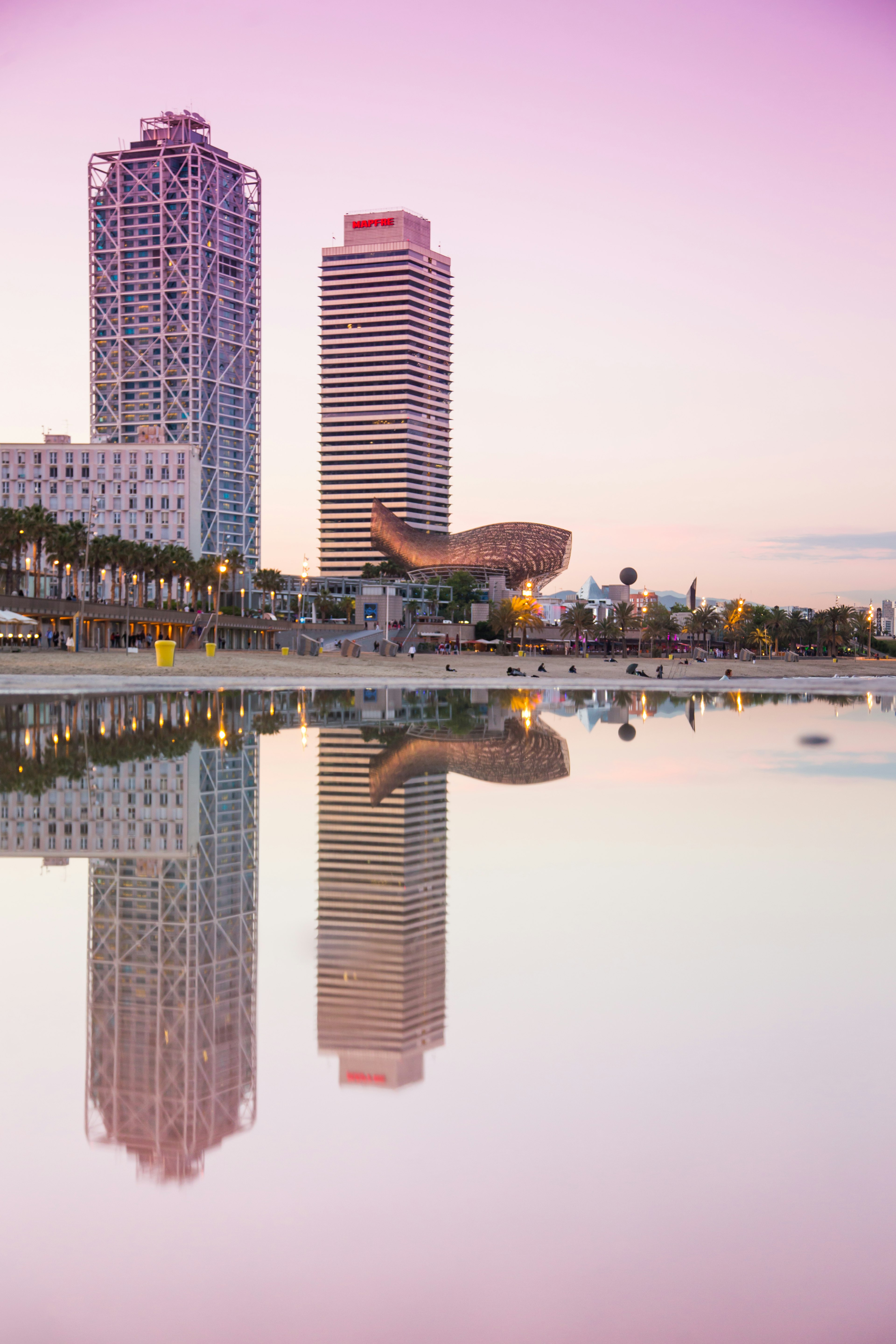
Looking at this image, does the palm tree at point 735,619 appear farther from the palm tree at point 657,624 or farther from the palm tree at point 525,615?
the palm tree at point 525,615

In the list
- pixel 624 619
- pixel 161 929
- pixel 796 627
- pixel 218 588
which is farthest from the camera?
pixel 796 627

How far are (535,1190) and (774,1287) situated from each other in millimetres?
934

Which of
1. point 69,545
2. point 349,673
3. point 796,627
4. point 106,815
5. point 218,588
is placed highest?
point 69,545

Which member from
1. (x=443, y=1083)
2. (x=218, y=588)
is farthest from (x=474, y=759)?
(x=218, y=588)

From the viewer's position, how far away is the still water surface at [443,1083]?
382 cm

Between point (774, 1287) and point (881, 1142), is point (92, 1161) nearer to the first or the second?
point (774, 1287)

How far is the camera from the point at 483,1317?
3.71 metres

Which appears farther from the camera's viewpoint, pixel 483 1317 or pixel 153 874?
pixel 153 874

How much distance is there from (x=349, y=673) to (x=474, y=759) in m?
43.8

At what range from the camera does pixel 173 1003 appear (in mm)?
6430

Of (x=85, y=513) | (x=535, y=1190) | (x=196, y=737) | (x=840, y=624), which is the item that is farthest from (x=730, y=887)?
(x=85, y=513)

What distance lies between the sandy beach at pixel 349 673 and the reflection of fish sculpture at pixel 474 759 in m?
23.8

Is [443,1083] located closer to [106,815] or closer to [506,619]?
[106,815]

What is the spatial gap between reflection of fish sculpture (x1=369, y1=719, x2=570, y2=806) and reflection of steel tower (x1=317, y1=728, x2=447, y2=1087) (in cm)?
133
